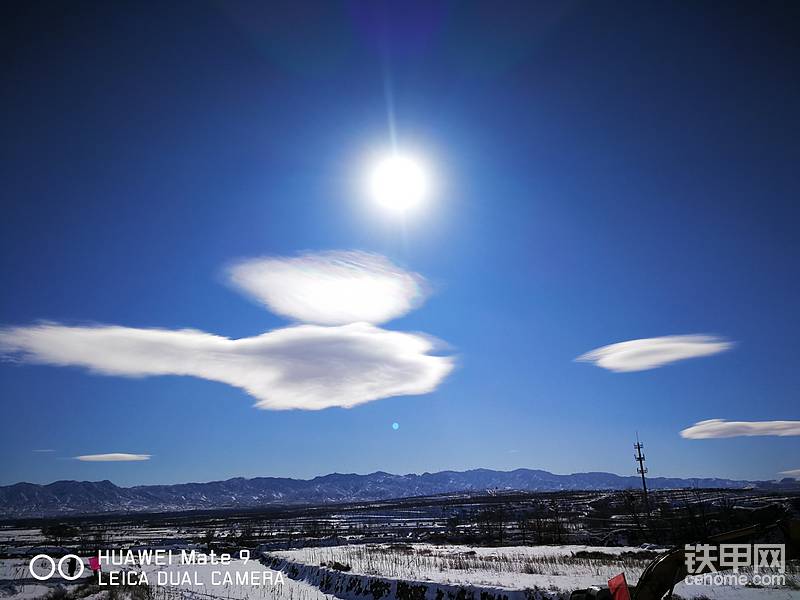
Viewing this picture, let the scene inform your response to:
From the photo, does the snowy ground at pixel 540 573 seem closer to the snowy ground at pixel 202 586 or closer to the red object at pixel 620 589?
the snowy ground at pixel 202 586

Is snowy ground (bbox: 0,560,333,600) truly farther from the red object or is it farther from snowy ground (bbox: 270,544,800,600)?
the red object

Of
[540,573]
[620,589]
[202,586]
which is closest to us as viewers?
[620,589]

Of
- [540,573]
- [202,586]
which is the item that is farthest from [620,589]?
[202,586]

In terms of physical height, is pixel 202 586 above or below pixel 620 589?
below

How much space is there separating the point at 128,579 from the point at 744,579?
33.1 m

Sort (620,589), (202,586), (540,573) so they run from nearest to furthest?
(620,589) < (540,573) < (202,586)

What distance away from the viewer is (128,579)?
29.1 metres

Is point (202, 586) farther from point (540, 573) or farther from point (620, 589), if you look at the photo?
point (620, 589)

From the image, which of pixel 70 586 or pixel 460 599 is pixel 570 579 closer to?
pixel 460 599

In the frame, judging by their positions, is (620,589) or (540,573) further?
(540,573)

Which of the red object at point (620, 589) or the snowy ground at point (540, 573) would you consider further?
the snowy ground at point (540, 573)

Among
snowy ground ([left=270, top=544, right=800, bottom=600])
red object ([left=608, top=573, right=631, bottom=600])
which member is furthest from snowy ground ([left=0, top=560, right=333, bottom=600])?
red object ([left=608, top=573, right=631, bottom=600])

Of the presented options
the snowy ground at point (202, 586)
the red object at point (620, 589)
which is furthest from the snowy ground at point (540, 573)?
the red object at point (620, 589)

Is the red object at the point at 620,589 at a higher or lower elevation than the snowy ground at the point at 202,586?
higher
